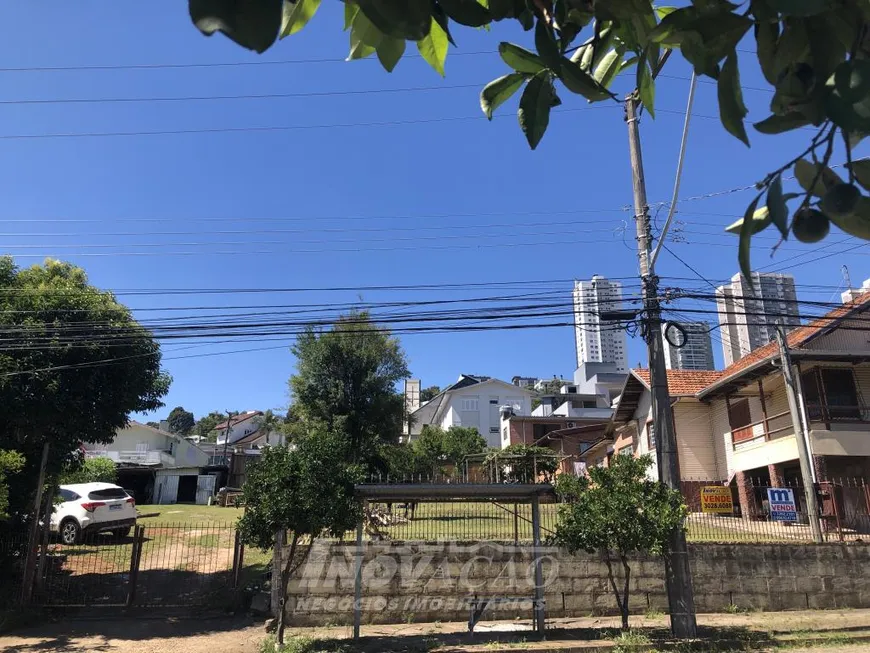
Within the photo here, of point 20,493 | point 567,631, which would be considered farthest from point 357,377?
point 567,631

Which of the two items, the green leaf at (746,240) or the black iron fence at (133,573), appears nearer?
the green leaf at (746,240)

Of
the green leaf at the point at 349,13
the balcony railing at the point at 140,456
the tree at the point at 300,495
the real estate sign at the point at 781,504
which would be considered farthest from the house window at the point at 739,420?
the balcony railing at the point at 140,456

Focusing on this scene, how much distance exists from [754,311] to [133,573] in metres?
14.1

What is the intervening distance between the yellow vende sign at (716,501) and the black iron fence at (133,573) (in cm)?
1123

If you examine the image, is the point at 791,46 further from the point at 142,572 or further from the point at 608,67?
the point at 142,572

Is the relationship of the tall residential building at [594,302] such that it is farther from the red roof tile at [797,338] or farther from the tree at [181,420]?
the tree at [181,420]

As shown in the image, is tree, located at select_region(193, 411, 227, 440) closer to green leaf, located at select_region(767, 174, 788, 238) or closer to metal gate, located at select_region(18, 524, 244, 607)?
metal gate, located at select_region(18, 524, 244, 607)

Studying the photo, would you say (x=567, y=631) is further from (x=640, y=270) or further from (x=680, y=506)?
(x=640, y=270)

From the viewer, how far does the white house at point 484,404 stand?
57.4 meters

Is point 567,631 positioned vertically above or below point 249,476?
below

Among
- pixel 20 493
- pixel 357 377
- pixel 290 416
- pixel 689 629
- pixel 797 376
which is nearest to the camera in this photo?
pixel 689 629

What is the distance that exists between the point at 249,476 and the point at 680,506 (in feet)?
23.9

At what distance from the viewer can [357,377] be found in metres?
28.2

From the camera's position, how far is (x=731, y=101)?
1203 mm
